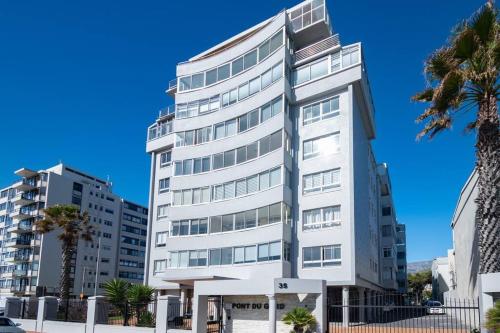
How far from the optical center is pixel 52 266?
277 feet

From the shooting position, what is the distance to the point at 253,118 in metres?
38.6

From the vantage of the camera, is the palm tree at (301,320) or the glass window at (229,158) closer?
the palm tree at (301,320)

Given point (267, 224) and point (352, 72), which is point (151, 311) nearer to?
point (267, 224)

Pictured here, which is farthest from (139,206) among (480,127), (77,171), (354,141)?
(480,127)

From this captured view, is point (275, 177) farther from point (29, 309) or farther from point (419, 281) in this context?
point (419, 281)

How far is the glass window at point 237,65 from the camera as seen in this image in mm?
41122

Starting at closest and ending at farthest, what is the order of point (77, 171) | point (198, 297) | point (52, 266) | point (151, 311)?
point (198, 297) < point (151, 311) < point (52, 266) < point (77, 171)

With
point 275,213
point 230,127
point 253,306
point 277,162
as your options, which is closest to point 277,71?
point 230,127

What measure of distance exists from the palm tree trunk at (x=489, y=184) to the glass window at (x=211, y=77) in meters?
27.5

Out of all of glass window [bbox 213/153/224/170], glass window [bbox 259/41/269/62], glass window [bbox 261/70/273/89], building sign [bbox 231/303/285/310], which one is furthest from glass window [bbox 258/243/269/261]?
glass window [bbox 259/41/269/62]

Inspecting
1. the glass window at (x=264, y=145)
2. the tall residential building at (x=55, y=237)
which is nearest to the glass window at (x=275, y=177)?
the glass window at (x=264, y=145)

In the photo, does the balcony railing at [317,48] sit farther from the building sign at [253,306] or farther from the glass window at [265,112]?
the building sign at [253,306]

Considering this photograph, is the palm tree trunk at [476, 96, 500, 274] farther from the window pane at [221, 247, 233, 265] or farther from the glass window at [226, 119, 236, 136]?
the glass window at [226, 119, 236, 136]

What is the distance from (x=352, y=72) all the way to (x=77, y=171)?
247 ft
